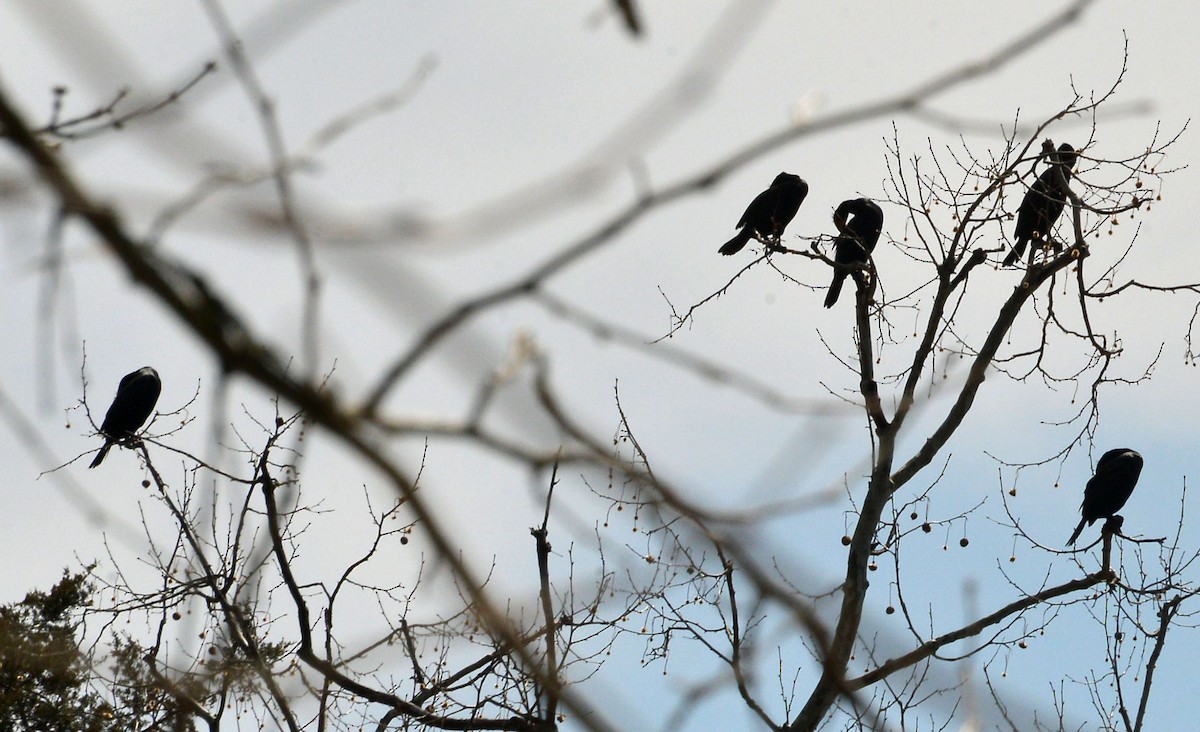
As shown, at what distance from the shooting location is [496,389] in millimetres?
1158

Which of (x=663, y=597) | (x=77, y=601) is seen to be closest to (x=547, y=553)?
(x=663, y=597)

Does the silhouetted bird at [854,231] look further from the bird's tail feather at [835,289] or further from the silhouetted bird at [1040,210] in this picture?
the silhouetted bird at [1040,210]

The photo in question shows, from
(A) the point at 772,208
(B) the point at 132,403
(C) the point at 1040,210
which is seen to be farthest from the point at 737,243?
(B) the point at 132,403

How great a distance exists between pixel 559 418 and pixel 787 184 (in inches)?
288

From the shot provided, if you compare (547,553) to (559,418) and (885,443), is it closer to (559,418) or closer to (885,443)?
(885,443)

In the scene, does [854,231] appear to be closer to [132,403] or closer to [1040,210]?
[1040,210]

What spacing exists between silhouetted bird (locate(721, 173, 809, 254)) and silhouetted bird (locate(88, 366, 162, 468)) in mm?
4153

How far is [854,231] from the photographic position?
730 cm

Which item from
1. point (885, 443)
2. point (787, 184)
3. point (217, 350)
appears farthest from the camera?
point (787, 184)

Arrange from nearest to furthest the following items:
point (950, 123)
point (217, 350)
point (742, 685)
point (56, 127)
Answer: point (217, 350) < point (950, 123) < point (56, 127) < point (742, 685)

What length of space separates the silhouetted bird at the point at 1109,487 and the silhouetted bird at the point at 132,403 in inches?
250

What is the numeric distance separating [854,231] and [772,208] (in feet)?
2.65

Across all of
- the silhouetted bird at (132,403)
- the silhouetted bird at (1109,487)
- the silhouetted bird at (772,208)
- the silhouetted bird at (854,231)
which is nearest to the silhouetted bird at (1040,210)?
the silhouetted bird at (854,231)

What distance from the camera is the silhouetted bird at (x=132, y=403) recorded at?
8148mm
